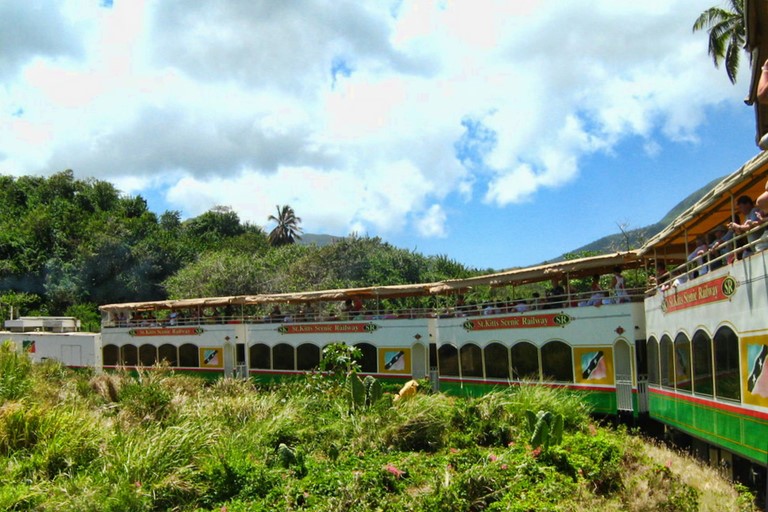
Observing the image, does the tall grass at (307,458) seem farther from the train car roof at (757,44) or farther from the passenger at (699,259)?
the train car roof at (757,44)

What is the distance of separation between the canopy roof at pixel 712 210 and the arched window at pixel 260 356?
17188mm

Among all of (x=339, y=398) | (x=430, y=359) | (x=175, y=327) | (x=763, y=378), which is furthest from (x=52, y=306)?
(x=763, y=378)

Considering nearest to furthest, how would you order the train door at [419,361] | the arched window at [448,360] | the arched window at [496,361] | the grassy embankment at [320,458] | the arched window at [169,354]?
the grassy embankment at [320,458]
the arched window at [496,361]
the arched window at [448,360]
the train door at [419,361]
the arched window at [169,354]

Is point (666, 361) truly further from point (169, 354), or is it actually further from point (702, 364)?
point (169, 354)

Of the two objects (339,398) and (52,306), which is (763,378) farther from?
(52,306)

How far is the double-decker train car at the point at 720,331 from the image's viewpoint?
8.15m

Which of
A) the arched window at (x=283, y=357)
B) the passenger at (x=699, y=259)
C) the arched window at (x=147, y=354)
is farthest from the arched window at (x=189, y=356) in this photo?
the passenger at (x=699, y=259)

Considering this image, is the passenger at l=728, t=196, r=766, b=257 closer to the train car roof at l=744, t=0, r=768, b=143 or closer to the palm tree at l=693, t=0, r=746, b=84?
the train car roof at l=744, t=0, r=768, b=143

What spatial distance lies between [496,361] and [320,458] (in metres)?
8.73

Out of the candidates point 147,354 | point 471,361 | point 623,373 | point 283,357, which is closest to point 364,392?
point 471,361

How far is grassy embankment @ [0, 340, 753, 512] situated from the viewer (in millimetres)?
8406

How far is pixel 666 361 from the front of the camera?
1266 centimetres

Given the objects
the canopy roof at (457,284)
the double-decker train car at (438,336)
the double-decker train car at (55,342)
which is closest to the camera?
the double-decker train car at (438,336)

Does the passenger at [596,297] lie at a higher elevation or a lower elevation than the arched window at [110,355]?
higher
